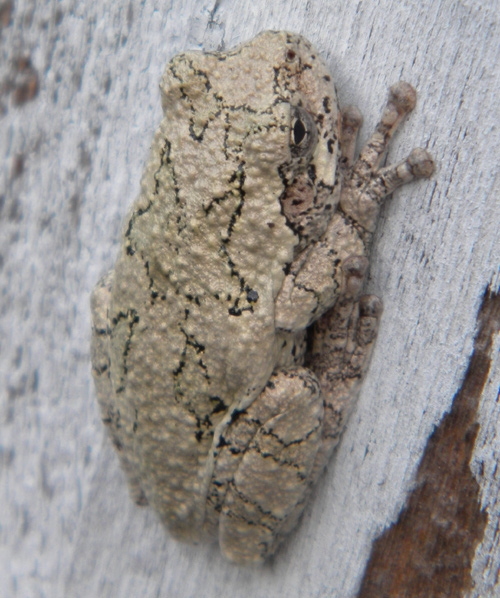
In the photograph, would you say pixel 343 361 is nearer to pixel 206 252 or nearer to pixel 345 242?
pixel 345 242

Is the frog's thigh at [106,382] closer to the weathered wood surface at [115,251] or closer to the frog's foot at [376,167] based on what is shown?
the weathered wood surface at [115,251]

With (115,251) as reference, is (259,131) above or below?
above

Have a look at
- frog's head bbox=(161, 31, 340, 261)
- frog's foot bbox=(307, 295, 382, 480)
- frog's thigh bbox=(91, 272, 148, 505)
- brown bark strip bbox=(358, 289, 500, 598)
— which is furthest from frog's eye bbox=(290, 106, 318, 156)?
frog's thigh bbox=(91, 272, 148, 505)

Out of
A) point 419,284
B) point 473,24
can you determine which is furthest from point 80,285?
point 473,24

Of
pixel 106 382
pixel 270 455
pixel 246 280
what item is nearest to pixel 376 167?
pixel 246 280

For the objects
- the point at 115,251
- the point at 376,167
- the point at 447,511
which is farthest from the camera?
the point at 115,251

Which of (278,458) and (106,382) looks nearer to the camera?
(278,458)
